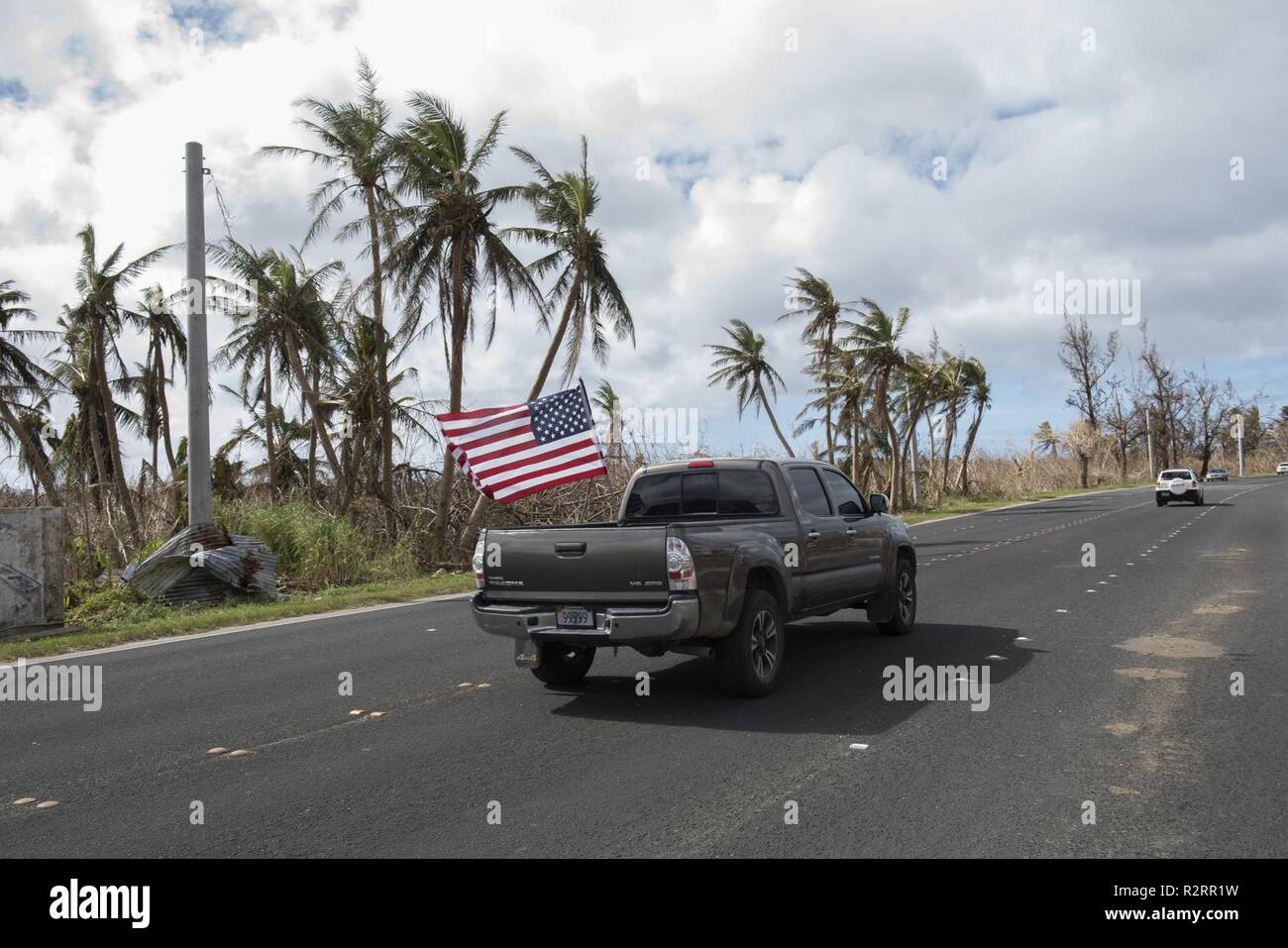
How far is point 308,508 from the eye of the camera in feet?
69.4

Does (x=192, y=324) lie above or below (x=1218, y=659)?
above

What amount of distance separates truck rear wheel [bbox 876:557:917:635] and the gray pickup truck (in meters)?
0.84

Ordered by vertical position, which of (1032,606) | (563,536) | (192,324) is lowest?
(1032,606)

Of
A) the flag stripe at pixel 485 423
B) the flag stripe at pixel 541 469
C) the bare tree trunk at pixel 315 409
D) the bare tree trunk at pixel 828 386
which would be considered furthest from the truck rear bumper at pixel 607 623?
the bare tree trunk at pixel 828 386

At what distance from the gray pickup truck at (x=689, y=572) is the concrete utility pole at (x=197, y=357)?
859 cm

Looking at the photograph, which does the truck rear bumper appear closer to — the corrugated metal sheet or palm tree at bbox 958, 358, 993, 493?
the corrugated metal sheet

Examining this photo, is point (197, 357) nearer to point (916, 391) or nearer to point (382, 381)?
point (382, 381)

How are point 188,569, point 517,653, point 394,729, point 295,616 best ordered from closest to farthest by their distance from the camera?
point 394,729 → point 517,653 → point 295,616 → point 188,569

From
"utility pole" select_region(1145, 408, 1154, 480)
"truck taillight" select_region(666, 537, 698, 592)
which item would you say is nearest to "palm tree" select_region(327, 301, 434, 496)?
"truck taillight" select_region(666, 537, 698, 592)

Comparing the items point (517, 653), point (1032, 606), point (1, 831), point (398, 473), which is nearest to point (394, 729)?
point (517, 653)

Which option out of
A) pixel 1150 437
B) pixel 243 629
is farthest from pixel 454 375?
pixel 1150 437
